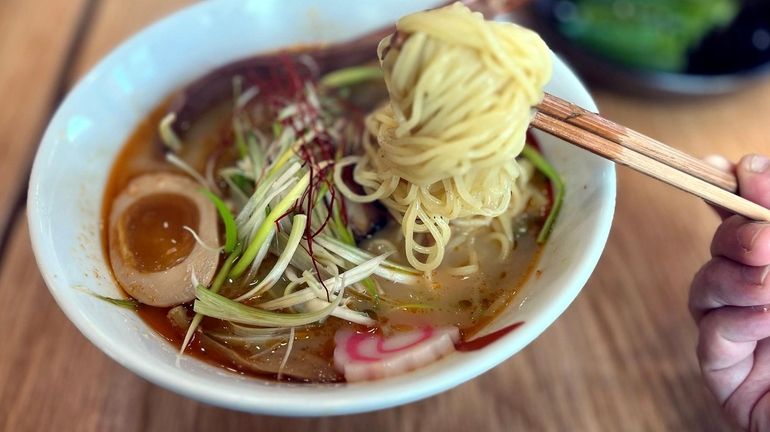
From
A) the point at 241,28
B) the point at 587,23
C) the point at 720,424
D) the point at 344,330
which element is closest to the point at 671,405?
the point at 720,424

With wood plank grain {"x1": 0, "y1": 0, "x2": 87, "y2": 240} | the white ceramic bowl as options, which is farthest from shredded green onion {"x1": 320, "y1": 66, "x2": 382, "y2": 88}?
wood plank grain {"x1": 0, "y1": 0, "x2": 87, "y2": 240}

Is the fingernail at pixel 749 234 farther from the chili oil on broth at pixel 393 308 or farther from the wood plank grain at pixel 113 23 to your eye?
the wood plank grain at pixel 113 23

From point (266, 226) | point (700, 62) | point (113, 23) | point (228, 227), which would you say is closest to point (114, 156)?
point (228, 227)

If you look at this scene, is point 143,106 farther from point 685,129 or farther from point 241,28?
point 685,129

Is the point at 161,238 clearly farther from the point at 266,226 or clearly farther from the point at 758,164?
the point at 758,164

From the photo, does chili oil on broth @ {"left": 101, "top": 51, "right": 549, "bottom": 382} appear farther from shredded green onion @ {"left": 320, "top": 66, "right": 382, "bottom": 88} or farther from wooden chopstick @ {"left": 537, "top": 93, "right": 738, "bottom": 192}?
shredded green onion @ {"left": 320, "top": 66, "right": 382, "bottom": 88}

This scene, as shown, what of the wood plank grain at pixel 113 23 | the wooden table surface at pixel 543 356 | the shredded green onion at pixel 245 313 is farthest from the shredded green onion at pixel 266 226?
the wood plank grain at pixel 113 23
